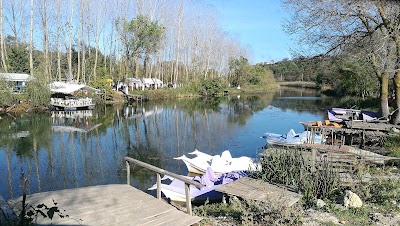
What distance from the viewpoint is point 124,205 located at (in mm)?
5688

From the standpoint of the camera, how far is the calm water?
1113cm

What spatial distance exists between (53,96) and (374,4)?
90.1ft

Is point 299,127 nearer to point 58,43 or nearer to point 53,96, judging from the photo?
point 53,96

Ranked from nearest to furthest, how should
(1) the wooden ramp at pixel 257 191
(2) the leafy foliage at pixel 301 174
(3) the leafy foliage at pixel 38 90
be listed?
1. (1) the wooden ramp at pixel 257 191
2. (2) the leafy foliage at pixel 301 174
3. (3) the leafy foliage at pixel 38 90

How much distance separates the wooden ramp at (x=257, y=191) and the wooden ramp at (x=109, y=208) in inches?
53.2

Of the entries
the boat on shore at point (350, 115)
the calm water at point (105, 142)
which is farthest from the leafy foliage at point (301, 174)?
the boat on shore at point (350, 115)

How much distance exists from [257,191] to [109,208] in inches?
107

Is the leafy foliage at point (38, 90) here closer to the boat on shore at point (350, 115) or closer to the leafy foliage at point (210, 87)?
the boat on shore at point (350, 115)

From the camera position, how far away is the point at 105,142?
16875 millimetres

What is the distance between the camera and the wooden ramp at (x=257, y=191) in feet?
19.6

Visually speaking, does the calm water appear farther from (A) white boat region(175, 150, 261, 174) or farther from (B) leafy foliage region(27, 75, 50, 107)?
(B) leafy foliage region(27, 75, 50, 107)

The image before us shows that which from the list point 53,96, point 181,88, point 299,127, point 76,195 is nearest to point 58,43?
point 53,96

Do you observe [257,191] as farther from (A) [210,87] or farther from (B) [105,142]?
(A) [210,87]

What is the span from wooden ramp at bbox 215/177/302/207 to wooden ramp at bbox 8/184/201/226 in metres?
1.35
